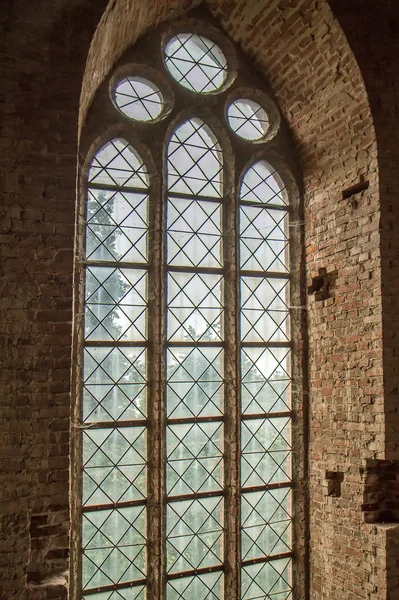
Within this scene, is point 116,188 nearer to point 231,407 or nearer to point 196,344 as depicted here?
point 196,344

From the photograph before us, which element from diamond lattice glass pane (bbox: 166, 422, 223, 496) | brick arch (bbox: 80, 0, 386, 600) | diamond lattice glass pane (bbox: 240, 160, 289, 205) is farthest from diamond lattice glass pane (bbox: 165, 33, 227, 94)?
diamond lattice glass pane (bbox: 166, 422, 223, 496)

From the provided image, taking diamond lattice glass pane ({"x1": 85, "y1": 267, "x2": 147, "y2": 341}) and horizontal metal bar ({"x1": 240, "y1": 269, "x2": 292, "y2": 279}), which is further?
horizontal metal bar ({"x1": 240, "y1": 269, "x2": 292, "y2": 279})

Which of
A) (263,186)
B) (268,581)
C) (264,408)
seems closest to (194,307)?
(264,408)

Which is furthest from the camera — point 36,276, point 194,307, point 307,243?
point 307,243

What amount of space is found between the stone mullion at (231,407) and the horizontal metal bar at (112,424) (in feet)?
2.71

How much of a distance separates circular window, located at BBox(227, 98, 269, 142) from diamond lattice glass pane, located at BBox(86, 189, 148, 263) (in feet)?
4.25

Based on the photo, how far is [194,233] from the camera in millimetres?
5055

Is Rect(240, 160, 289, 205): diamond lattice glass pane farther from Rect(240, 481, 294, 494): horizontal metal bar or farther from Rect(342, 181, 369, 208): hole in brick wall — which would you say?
Rect(240, 481, 294, 494): horizontal metal bar

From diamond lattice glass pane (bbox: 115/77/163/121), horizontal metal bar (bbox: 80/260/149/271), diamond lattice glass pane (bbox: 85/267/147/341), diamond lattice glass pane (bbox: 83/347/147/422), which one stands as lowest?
diamond lattice glass pane (bbox: 83/347/147/422)

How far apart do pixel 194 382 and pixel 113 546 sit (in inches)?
59.9

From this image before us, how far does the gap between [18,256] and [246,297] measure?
2.38 m

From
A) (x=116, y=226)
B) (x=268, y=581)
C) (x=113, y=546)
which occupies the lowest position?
(x=268, y=581)

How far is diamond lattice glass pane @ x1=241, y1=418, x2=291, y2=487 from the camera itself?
5070 millimetres

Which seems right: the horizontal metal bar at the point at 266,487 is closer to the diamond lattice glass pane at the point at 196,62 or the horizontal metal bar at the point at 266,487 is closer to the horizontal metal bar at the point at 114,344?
the horizontal metal bar at the point at 114,344
